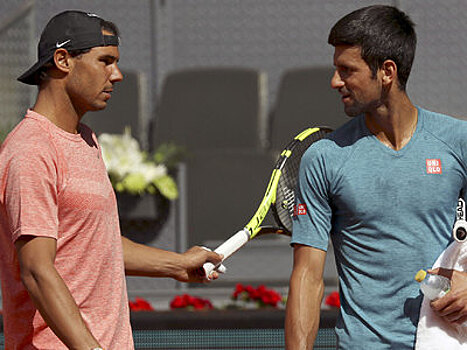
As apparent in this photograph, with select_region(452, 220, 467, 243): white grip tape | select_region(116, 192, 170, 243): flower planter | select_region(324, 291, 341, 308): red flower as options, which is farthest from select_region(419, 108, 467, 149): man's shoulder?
select_region(116, 192, 170, 243): flower planter

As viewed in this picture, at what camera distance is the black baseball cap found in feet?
9.62

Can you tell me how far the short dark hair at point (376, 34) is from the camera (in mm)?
3227

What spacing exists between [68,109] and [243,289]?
3.07m

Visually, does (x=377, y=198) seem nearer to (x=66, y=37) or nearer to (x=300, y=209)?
(x=300, y=209)

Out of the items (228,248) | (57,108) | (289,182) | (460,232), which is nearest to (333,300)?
(289,182)

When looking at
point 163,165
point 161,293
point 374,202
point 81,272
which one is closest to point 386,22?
point 374,202

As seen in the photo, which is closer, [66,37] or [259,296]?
[66,37]

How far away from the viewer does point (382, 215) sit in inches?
123

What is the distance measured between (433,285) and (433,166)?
14.9 inches

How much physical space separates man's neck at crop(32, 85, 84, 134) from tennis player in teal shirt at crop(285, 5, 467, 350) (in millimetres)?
769

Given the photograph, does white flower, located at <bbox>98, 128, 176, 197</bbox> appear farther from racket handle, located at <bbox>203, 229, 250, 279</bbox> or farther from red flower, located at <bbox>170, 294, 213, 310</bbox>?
racket handle, located at <bbox>203, 229, 250, 279</bbox>

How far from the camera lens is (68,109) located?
2.94 meters

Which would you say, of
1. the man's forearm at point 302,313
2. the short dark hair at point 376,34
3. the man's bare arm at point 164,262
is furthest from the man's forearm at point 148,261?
the short dark hair at point 376,34

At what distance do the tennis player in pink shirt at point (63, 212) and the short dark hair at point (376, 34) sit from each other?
734 mm
